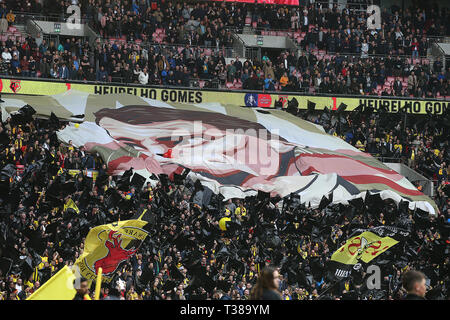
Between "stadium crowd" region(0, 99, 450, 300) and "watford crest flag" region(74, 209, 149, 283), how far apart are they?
1.48 ft

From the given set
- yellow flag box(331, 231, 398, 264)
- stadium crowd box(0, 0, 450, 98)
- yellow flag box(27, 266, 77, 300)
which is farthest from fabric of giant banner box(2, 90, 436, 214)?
yellow flag box(27, 266, 77, 300)

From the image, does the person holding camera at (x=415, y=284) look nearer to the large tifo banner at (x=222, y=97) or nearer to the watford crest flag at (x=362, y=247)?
the watford crest flag at (x=362, y=247)

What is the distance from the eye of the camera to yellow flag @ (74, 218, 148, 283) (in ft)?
45.4

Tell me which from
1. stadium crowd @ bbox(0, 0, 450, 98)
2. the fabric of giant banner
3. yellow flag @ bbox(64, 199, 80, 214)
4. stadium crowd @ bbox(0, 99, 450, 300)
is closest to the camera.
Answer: stadium crowd @ bbox(0, 99, 450, 300)

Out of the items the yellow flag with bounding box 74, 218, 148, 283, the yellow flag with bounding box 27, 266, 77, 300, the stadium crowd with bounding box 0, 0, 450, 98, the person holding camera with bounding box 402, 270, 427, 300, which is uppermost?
the person holding camera with bounding box 402, 270, 427, 300

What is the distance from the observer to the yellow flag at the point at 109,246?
1384cm

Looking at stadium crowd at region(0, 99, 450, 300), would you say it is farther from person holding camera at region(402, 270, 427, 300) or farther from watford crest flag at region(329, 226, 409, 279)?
person holding camera at region(402, 270, 427, 300)

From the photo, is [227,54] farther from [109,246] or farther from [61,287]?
[61,287]

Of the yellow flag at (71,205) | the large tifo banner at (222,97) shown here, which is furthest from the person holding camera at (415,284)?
the large tifo banner at (222,97)

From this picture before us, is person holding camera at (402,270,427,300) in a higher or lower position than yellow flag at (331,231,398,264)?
higher

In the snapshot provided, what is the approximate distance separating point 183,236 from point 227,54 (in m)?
16.9

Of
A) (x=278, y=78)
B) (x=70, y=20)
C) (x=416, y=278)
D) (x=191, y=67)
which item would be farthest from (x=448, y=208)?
(x=416, y=278)
